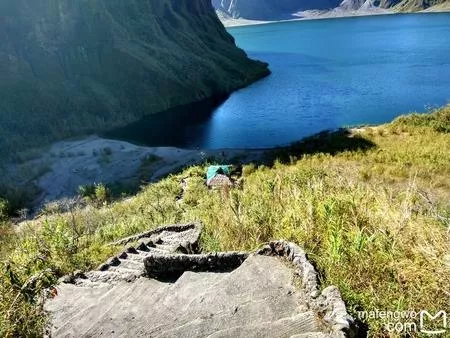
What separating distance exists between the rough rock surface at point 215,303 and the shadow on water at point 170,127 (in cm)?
4064

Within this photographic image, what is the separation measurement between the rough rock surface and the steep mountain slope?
41.1 meters

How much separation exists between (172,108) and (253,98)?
1096 cm

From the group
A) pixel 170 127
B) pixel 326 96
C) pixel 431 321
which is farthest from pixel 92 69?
pixel 431 321

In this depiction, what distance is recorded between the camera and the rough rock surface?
15.1 ft

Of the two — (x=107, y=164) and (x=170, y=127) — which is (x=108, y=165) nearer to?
(x=107, y=164)

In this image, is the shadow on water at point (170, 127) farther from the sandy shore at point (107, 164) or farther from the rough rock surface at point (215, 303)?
the rough rock surface at point (215, 303)

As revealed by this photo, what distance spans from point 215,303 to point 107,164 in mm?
33277

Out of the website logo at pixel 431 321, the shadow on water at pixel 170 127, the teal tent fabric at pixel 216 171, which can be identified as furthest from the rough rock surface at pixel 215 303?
the shadow on water at pixel 170 127

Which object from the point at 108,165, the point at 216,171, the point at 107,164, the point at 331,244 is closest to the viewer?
the point at 331,244

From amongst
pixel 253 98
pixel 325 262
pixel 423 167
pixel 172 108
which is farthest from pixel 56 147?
pixel 325 262

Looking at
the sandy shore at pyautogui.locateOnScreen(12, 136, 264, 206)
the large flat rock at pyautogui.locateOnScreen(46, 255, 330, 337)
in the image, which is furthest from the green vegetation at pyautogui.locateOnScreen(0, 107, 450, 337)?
the sandy shore at pyautogui.locateOnScreen(12, 136, 264, 206)

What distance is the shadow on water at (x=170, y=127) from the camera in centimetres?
4938

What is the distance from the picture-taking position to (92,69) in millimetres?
63438

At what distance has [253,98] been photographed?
64.4 m
